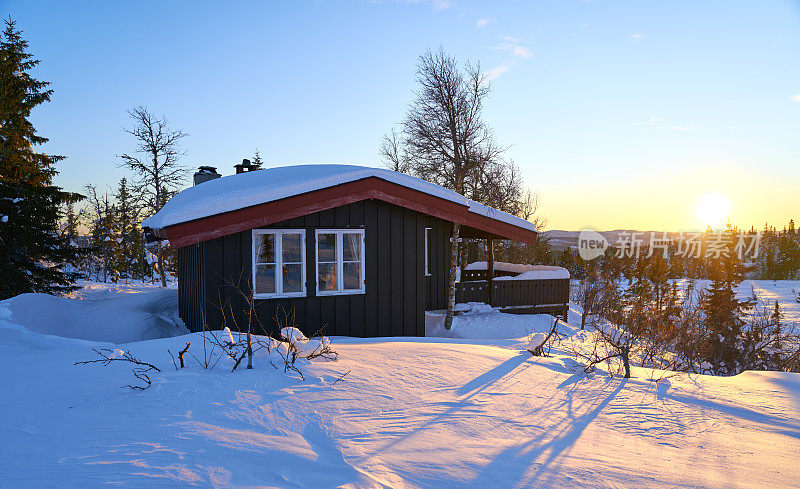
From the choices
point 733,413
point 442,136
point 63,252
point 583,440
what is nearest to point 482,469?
point 583,440

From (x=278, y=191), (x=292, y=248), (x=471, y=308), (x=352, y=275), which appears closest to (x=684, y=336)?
(x=471, y=308)

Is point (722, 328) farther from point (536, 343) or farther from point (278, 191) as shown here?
point (278, 191)

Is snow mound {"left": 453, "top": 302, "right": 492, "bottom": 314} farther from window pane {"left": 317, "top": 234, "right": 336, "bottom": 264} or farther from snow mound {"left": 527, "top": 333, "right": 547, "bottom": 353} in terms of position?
snow mound {"left": 527, "top": 333, "right": 547, "bottom": 353}

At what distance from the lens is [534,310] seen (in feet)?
48.6

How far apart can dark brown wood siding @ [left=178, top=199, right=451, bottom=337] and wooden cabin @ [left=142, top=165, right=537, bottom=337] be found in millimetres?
23

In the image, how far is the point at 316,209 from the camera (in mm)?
9508

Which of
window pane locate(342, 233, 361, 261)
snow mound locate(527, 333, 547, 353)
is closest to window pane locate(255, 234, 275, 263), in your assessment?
window pane locate(342, 233, 361, 261)

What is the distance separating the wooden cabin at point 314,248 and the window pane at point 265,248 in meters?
0.02

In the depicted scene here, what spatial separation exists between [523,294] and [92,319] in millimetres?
12947

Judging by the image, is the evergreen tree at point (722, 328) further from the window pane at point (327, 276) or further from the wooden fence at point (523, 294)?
the window pane at point (327, 276)

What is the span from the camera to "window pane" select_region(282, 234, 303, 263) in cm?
955

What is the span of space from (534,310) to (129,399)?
1306cm

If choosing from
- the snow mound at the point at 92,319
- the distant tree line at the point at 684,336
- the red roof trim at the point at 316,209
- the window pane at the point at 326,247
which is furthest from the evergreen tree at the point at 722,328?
the snow mound at the point at 92,319

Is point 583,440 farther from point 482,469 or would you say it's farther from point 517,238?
point 517,238
